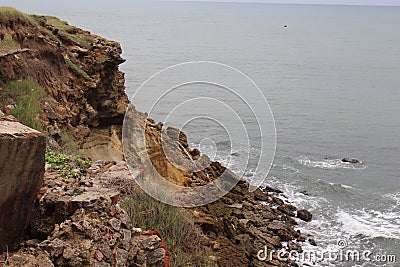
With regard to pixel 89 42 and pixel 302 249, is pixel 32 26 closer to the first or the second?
pixel 89 42

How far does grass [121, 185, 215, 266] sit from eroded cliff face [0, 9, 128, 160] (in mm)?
4396

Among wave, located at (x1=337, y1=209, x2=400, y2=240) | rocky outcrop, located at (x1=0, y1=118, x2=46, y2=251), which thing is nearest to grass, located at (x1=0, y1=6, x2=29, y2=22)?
rocky outcrop, located at (x1=0, y1=118, x2=46, y2=251)

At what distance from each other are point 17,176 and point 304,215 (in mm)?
15796

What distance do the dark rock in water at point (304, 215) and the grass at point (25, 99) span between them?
38.5 feet

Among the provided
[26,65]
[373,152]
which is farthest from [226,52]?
[26,65]

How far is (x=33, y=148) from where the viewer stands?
5402 millimetres

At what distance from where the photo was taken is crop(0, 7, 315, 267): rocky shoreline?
539 centimetres

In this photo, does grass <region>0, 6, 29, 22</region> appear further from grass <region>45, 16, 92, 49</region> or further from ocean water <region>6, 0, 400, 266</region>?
ocean water <region>6, 0, 400, 266</region>

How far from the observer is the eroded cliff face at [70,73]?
510 inches

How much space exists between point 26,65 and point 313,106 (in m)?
31.0

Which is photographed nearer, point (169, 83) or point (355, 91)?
point (169, 83)

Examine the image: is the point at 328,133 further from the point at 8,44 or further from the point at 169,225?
the point at 169,225

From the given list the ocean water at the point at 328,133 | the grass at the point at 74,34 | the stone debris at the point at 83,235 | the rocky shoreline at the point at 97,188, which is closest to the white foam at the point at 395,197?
the ocean water at the point at 328,133

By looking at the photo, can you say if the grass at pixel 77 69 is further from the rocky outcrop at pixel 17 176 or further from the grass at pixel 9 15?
the rocky outcrop at pixel 17 176
